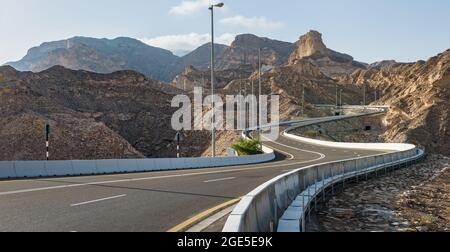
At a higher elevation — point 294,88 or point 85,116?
point 294,88

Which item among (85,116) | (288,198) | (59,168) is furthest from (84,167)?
(85,116)

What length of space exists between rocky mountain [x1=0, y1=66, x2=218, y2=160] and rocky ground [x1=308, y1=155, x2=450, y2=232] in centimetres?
3751

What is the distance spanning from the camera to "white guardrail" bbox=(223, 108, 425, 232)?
8000 mm

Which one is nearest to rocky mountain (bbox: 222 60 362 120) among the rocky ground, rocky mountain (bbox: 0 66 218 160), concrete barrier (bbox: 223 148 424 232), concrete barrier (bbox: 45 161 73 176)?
rocky mountain (bbox: 0 66 218 160)

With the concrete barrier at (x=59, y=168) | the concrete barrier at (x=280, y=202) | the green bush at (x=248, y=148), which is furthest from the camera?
the green bush at (x=248, y=148)

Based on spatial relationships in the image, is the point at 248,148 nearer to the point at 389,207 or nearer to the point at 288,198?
the point at 389,207

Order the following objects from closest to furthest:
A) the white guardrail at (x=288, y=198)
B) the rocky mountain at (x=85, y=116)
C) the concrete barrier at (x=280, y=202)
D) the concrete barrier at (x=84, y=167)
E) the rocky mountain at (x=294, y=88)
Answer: the concrete barrier at (x=280, y=202) → the white guardrail at (x=288, y=198) → the concrete barrier at (x=84, y=167) → the rocky mountain at (x=85, y=116) → the rocky mountain at (x=294, y=88)

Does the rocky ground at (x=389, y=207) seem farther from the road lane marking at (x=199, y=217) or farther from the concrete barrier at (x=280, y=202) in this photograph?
the road lane marking at (x=199, y=217)

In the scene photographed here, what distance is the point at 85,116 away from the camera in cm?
7744

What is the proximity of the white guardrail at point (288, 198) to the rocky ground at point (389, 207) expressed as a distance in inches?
28.7

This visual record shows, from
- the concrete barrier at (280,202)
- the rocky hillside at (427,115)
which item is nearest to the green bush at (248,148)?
the concrete barrier at (280,202)

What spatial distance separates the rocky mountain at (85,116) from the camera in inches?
2323

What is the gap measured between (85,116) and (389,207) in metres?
63.7

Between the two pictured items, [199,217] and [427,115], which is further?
[427,115]
